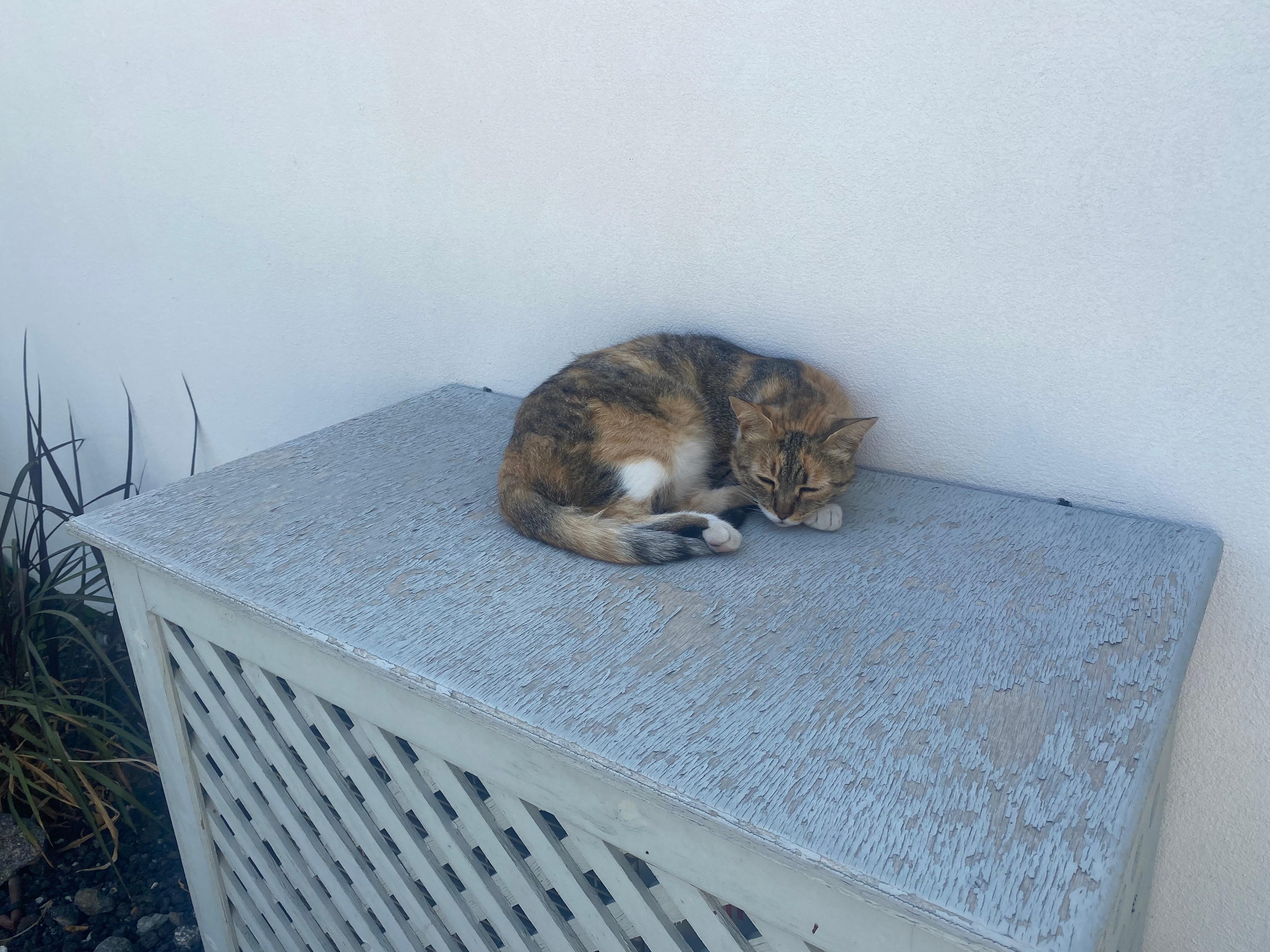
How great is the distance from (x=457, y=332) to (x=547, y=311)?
0.26m

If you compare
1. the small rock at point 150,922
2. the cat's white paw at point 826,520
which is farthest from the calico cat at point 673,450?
the small rock at point 150,922

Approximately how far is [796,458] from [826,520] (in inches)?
4.2

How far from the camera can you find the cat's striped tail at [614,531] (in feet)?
3.90

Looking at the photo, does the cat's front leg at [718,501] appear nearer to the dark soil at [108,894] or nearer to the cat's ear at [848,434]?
the cat's ear at [848,434]

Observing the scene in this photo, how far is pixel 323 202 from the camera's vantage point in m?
1.90

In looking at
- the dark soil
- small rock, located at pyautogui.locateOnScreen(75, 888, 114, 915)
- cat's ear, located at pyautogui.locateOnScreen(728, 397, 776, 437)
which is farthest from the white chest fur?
small rock, located at pyautogui.locateOnScreen(75, 888, 114, 915)

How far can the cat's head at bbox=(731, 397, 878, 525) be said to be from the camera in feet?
4.27

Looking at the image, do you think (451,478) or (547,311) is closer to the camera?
(451,478)

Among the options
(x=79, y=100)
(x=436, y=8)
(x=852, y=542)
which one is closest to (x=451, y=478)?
(x=852, y=542)

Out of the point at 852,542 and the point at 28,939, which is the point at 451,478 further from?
the point at 28,939

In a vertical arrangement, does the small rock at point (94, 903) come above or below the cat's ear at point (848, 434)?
below

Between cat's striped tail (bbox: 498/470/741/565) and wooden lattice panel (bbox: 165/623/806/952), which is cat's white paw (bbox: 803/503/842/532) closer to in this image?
cat's striped tail (bbox: 498/470/741/565)

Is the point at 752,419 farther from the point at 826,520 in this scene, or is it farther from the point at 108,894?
the point at 108,894

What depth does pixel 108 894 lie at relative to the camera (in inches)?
72.9
